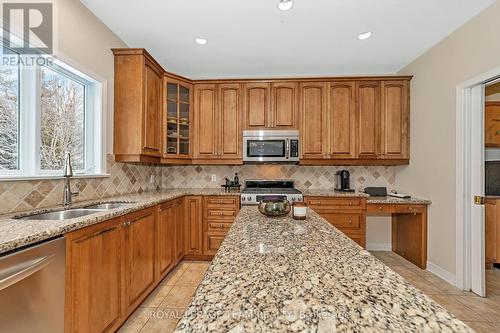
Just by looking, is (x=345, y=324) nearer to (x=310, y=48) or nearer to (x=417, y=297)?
(x=417, y=297)

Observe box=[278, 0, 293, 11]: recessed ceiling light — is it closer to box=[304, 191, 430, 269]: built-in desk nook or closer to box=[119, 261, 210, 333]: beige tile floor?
box=[304, 191, 430, 269]: built-in desk nook

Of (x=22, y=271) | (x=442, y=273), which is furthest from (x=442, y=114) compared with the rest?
(x=22, y=271)

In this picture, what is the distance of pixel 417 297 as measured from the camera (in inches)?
25.1

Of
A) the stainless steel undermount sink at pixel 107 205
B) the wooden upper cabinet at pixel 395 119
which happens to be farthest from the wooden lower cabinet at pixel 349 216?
the stainless steel undermount sink at pixel 107 205

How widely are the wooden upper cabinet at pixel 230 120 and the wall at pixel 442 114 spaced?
236 cm

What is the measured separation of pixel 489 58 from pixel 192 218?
3524 millimetres

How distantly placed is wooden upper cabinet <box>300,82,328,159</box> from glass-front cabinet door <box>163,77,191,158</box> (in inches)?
64.9

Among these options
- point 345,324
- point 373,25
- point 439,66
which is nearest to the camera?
point 345,324

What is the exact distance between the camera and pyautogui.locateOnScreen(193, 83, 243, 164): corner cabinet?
3.55 metres

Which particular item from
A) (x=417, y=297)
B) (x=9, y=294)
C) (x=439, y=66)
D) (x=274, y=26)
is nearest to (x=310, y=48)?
(x=274, y=26)

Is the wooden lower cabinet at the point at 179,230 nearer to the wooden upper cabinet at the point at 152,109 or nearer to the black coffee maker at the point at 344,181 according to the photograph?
the wooden upper cabinet at the point at 152,109

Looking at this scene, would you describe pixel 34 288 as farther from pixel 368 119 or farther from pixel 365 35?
pixel 368 119

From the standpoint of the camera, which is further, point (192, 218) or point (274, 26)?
point (192, 218)

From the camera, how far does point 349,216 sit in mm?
3168
